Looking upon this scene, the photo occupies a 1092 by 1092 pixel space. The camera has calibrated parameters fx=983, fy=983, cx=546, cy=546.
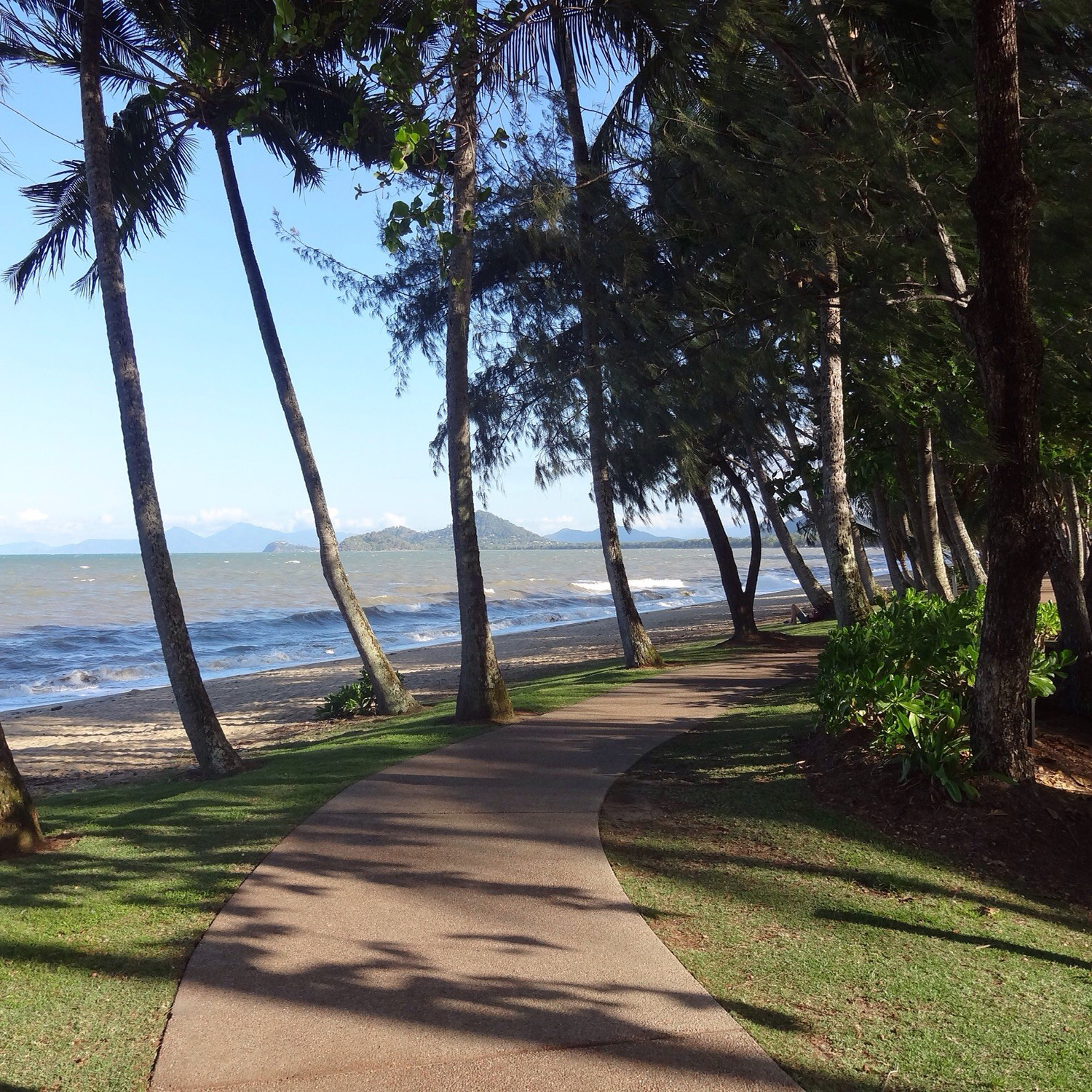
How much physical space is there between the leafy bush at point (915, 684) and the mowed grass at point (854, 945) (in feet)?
2.30

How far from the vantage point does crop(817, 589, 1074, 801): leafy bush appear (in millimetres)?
6426

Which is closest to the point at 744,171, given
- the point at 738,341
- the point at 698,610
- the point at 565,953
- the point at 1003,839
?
the point at 738,341

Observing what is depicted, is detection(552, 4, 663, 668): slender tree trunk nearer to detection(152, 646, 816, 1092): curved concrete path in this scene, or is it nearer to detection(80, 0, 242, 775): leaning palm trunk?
detection(80, 0, 242, 775): leaning palm trunk

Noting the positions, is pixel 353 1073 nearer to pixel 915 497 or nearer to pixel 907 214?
pixel 907 214

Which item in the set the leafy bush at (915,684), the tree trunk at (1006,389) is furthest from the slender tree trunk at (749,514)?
the tree trunk at (1006,389)

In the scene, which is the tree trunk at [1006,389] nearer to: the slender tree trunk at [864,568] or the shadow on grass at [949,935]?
the shadow on grass at [949,935]

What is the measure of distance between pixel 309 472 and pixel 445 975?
32.2ft

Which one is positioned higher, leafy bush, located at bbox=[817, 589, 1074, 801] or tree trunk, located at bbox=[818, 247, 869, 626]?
tree trunk, located at bbox=[818, 247, 869, 626]

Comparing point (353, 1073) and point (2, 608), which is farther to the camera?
point (2, 608)

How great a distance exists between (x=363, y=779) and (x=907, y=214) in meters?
5.95

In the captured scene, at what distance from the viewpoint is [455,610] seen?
1766 inches

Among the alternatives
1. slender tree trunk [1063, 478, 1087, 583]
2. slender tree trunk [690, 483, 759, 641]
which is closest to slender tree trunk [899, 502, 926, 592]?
slender tree trunk [690, 483, 759, 641]

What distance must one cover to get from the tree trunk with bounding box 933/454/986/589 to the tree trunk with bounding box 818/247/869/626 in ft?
6.08

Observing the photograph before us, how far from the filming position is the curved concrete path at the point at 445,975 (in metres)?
3.29
